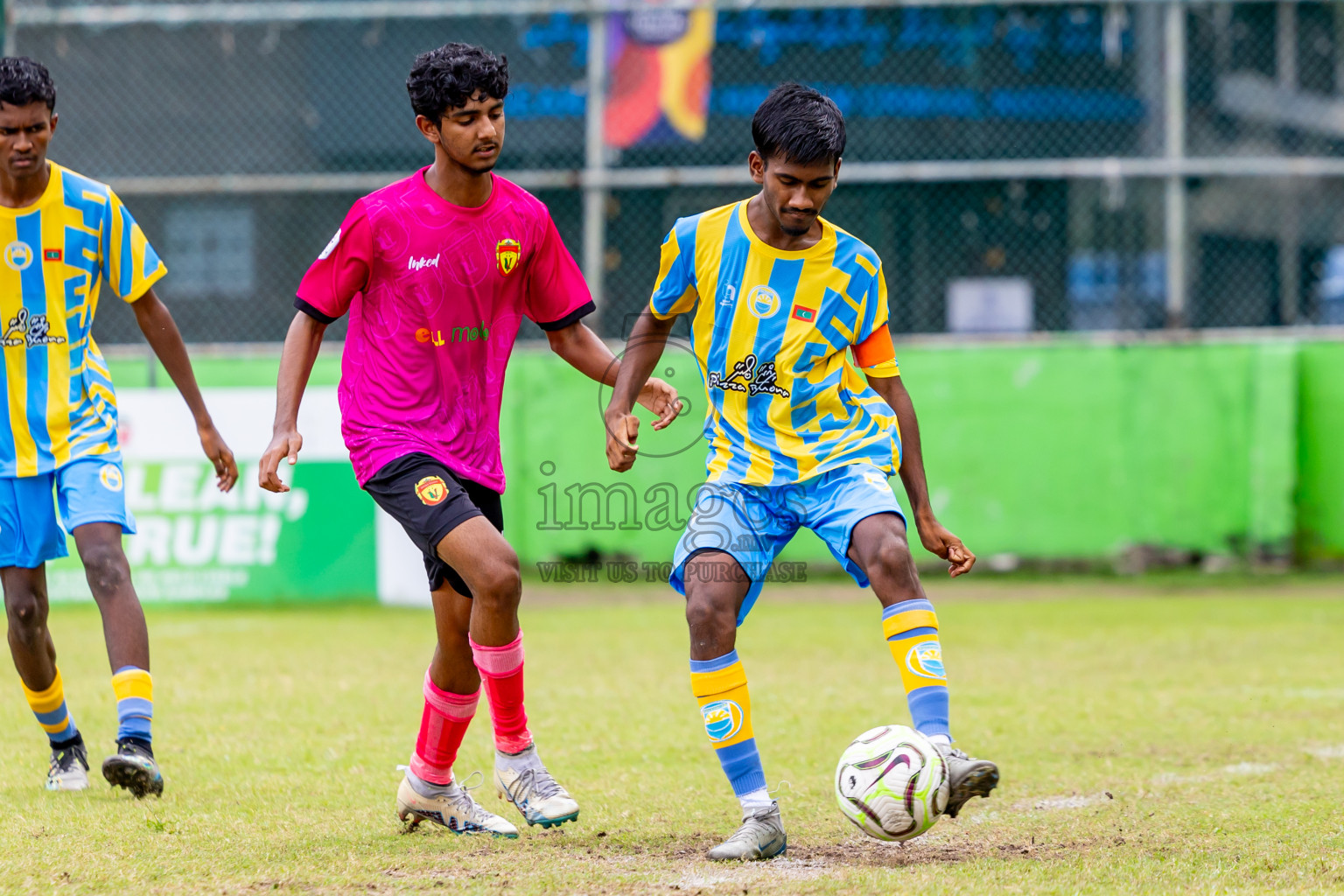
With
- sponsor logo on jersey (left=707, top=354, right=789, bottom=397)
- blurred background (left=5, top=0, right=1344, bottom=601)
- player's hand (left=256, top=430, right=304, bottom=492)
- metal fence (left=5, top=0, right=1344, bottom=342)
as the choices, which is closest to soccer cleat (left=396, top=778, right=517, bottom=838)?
player's hand (left=256, top=430, right=304, bottom=492)

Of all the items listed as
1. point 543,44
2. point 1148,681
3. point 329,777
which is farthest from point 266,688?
point 543,44

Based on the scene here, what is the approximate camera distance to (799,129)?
3971 mm

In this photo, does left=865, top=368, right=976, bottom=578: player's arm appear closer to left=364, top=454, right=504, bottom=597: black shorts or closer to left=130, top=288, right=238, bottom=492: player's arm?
left=364, top=454, right=504, bottom=597: black shorts

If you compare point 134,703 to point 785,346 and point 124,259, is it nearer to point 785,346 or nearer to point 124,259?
point 124,259

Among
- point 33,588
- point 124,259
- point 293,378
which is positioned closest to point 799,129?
point 293,378

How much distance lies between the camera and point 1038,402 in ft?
36.1

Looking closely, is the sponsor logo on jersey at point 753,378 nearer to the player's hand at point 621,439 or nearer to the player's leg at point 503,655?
the player's hand at point 621,439

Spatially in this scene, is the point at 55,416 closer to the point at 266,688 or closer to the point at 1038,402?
the point at 266,688

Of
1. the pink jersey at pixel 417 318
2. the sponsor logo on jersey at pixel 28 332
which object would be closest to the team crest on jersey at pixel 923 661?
the pink jersey at pixel 417 318

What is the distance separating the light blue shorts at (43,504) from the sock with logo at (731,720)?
1.97 metres

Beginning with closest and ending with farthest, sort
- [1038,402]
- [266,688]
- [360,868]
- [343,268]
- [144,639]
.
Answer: [360,868] → [343,268] → [144,639] → [266,688] → [1038,402]

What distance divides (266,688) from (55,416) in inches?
89.4

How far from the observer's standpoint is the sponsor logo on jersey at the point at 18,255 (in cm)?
484

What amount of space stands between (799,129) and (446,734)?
1.85 metres
